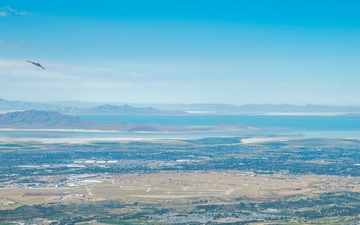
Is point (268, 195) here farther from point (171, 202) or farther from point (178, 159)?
point (178, 159)

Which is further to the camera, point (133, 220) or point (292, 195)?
point (292, 195)

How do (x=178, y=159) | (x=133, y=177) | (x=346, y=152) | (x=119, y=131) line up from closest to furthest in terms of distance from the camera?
1. (x=133, y=177)
2. (x=178, y=159)
3. (x=346, y=152)
4. (x=119, y=131)

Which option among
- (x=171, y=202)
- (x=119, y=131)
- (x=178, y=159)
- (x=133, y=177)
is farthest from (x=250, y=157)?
(x=119, y=131)

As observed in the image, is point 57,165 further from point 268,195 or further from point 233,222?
point 233,222

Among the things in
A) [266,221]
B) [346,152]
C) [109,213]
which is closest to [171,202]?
[109,213]

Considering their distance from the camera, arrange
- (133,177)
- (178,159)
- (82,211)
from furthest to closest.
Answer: (178,159)
(133,177)
(82,211)

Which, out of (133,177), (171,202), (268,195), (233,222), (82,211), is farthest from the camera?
(133,177)

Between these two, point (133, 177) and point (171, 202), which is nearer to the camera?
point (171, 202)

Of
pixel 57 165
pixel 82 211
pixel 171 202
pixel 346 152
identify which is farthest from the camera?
pixel 346 152
